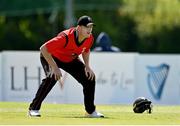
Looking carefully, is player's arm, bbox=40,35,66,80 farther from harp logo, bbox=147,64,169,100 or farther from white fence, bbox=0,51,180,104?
harp logo, bbox=147,64,169,100

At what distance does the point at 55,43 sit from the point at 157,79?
1155 cm

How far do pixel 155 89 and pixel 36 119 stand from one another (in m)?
12.1

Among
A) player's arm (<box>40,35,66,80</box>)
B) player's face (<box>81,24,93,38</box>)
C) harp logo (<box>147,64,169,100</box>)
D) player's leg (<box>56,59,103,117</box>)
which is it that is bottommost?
harp logo (<box>147,64,169,100</box>)

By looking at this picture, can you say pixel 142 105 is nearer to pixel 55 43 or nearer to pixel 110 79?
pixel 55 43

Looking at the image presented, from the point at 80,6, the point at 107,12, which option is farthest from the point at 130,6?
the point at 80,6

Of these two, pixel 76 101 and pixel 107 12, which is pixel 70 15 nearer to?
pixel 107 12

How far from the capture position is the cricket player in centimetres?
1390

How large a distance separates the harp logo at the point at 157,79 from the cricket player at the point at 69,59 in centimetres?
1062

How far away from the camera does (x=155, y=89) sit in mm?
25000

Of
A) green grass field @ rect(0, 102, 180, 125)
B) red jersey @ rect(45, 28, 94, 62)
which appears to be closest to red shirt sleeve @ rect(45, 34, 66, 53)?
red jersey @ rect(45, 28, 94, 62)

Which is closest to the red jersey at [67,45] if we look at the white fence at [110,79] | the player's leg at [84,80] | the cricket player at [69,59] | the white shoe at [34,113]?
the cricket player at [69,59]

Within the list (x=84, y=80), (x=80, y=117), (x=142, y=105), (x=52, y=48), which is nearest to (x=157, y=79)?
(x=142, y=105)

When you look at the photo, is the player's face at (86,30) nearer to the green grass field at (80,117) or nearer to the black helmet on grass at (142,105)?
the green grass field at (80,117)

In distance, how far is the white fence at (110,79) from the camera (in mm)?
23766
